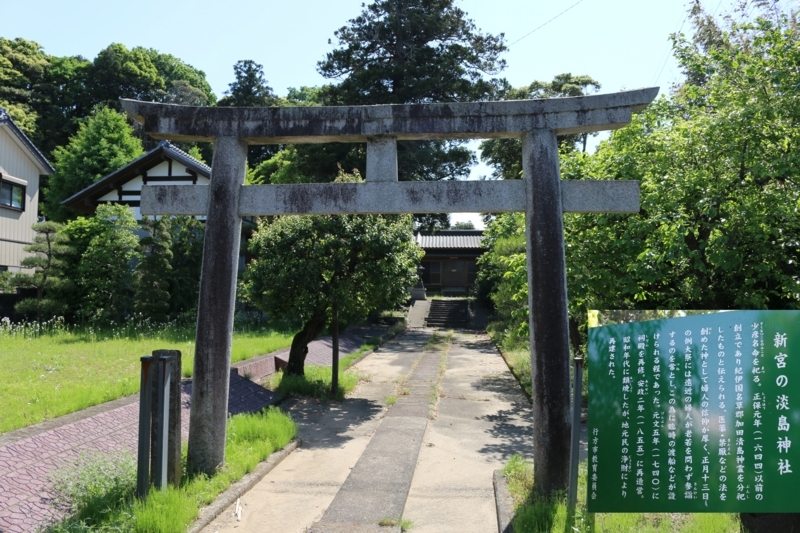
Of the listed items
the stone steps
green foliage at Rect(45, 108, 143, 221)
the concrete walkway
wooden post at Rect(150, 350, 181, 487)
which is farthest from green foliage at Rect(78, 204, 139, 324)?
the stone steps

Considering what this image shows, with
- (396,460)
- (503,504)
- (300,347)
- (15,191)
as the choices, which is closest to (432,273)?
(15,191)

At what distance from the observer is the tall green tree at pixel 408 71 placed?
83.0 ft

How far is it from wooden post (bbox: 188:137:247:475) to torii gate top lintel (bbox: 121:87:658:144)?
A: 624mm

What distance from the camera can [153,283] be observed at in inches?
714

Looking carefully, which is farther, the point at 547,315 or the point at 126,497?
the point at 547,315

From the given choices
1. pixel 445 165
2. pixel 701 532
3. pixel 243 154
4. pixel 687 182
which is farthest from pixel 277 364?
pixel 445 165

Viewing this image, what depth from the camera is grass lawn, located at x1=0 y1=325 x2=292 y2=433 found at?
8102mm

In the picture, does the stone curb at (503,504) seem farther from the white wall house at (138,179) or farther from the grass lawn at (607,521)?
the white wall house at (138,179)

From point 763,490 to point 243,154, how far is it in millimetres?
5653

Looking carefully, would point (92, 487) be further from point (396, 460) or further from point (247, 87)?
point (247, 87)

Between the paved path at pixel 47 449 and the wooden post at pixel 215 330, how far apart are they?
991 mm

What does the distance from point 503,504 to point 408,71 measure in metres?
21.6

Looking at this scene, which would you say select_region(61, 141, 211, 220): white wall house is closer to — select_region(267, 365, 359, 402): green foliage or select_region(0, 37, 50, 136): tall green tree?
select_region(267, 365, 359, 402): green foliage

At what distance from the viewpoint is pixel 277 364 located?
46.1ft
